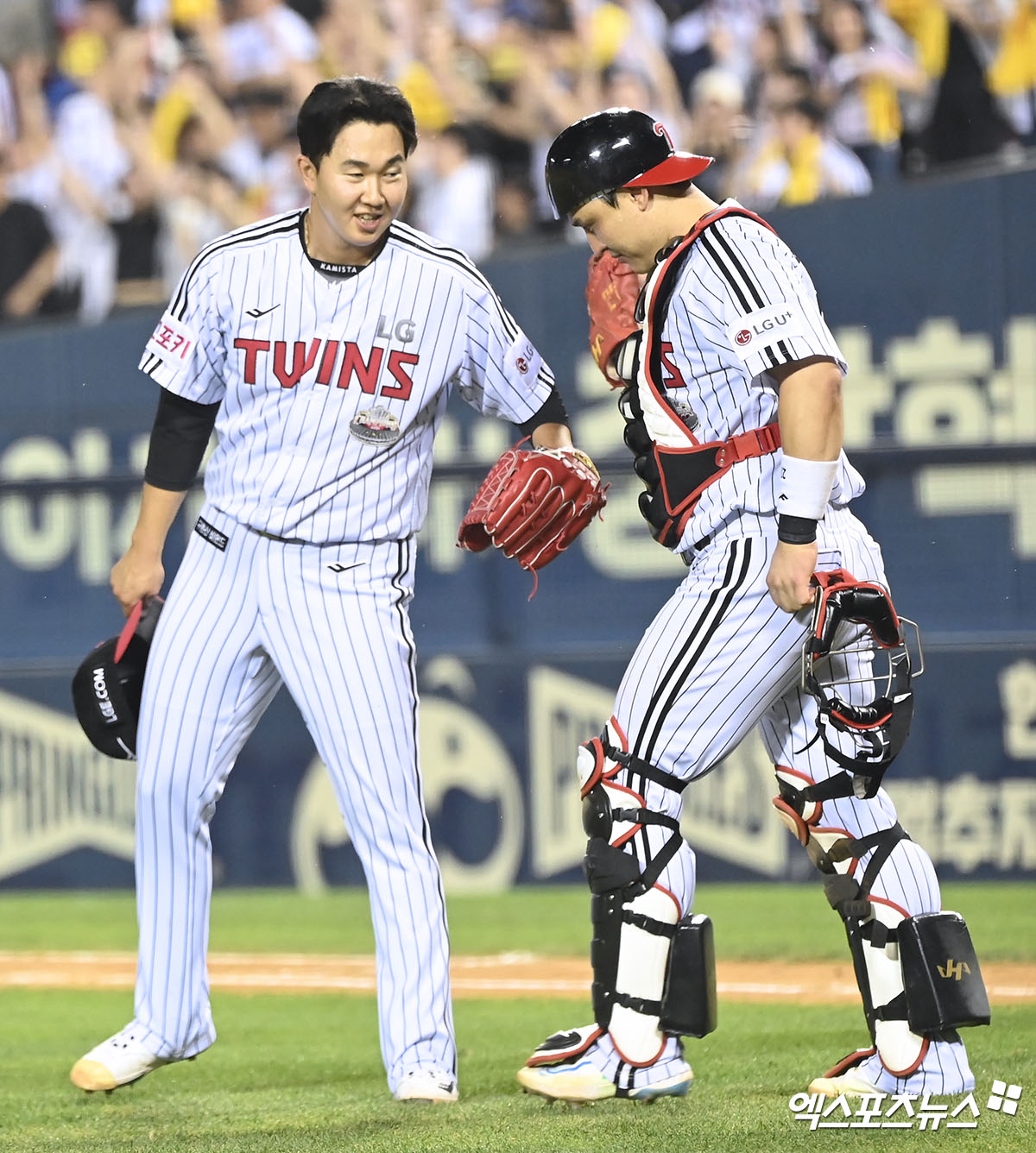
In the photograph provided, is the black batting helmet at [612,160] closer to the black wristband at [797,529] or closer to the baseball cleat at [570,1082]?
the black wristband at [797,529]

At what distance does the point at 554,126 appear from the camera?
9.91 m

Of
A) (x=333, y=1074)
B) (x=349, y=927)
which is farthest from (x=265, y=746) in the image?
(x=333, y=1074)

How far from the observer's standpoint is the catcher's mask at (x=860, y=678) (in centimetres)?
333

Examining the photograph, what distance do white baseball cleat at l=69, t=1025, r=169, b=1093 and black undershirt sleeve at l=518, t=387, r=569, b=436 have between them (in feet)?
5.24

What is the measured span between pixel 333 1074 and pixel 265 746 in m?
3.54

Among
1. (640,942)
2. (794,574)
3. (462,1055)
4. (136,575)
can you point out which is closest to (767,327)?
(794,574)

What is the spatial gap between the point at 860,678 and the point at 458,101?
7298 millimetres

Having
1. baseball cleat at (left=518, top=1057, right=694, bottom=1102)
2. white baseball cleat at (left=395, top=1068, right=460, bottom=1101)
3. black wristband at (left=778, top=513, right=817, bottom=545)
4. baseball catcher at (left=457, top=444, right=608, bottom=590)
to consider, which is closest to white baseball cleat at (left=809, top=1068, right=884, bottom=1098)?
baseball cleat at (left=518, top=1057, right=694, bottom=1102)

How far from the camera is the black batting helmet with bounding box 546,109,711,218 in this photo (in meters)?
3.48

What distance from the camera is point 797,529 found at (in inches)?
131

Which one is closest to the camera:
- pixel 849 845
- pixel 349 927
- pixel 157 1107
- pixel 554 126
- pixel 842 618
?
pixel 842 618

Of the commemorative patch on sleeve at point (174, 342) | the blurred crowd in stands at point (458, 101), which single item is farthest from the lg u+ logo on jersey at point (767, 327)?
the blurred crowd in stands at point (458, 101)

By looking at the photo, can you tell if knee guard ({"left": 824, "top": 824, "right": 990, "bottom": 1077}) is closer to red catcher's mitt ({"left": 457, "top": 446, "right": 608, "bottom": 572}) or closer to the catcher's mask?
the catcher's mask

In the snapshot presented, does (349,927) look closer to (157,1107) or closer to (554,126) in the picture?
(157,1107)
